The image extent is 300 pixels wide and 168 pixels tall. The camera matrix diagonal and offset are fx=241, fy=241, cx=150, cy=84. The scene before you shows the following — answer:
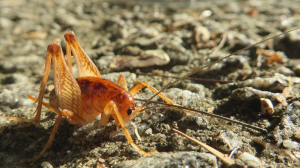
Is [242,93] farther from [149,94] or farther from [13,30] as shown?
[13,30]

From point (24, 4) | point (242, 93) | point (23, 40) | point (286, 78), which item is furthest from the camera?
point (24, 4)

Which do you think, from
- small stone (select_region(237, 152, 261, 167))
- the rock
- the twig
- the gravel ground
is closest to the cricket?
the gravel ground

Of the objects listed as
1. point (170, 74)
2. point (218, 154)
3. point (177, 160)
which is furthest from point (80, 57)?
point (218, 154)

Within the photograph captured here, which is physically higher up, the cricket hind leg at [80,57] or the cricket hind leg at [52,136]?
the cricket hind leg at [80,57]

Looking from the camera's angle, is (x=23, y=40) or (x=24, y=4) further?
(x=24, y=4)

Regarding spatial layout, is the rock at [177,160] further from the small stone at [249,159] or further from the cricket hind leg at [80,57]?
the cricket hind leg at [80,57]

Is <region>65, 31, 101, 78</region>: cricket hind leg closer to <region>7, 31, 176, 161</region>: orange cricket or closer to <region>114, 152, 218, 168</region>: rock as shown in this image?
<region>7, 31, 176, 161</region>: orange cricket

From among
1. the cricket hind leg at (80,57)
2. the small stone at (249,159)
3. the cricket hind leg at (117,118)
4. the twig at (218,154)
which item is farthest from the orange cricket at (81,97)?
the small stone at (249,159)

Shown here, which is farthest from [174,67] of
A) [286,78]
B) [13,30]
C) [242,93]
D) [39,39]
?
[13,30]
